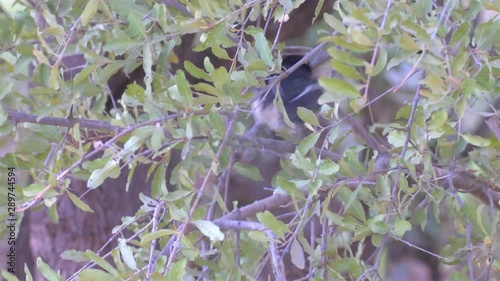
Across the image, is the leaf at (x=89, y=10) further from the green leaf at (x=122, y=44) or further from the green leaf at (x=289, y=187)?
the green leaf at (x=289, y=187)

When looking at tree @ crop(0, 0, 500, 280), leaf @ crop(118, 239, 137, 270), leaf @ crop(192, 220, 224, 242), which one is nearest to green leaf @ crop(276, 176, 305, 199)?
tree @ crop(0, 0, 500, 280)

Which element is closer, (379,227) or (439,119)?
(439,119)

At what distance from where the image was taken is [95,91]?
1.30 m

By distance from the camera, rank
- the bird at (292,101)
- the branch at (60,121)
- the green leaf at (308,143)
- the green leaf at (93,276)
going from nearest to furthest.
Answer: the green leaf at (93,276)
the green leaf at (308,143)
the branch at (60,121)
the bird at (292,101)

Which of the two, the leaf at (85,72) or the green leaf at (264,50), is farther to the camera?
→ the leaf at (85,72)

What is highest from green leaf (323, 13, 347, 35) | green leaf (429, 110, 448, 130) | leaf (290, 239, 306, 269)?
green leaf (323, 13, 347, 35)

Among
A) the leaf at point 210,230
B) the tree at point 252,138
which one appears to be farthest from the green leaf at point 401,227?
the leaf at point 210,230

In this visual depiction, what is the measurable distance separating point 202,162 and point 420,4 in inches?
22.5

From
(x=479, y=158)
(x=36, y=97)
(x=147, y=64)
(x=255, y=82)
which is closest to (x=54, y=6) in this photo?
(x=36, y=97)

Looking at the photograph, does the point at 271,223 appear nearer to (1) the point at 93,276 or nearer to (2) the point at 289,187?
(2) the point at 289,187

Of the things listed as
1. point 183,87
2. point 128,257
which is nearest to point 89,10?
point 183,87

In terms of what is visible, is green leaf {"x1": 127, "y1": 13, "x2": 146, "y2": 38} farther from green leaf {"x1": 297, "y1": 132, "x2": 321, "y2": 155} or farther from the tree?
green leaf {"x1": 297, "y1": 132, "x2": 321, "y2": 155}

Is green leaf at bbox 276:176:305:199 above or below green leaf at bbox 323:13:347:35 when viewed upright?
below

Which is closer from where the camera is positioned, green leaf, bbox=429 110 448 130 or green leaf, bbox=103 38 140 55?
green leaf, bbox=429 110 448 130
